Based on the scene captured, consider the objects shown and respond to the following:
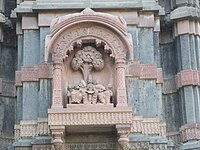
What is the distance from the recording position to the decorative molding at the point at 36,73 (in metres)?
11.4

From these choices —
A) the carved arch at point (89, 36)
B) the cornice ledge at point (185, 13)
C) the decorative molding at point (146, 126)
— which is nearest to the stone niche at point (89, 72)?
the carved arch at point (89, 36)

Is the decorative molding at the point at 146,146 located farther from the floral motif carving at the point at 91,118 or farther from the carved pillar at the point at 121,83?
the carved pillar at the point at 121,83

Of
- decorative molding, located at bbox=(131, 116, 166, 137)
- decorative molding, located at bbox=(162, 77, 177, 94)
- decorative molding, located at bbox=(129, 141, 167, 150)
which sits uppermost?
decorative molding, located at bbox=(162, 77, 177, 94)

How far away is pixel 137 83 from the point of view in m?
11.4

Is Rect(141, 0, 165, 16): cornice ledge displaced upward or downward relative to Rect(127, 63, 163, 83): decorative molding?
upward

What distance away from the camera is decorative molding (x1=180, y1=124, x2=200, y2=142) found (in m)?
11.8

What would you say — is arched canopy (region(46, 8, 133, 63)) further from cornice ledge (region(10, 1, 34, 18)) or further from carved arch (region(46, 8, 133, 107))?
cornice ledge (region(10, 1, 34, 18))

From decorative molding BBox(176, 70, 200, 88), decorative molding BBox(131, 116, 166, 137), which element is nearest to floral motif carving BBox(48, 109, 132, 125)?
decorative molding BBox(131, 116, 166, 137)

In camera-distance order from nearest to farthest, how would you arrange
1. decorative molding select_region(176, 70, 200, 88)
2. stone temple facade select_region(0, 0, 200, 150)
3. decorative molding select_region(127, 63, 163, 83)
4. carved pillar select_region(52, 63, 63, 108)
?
carved pillar select_region(52, 63, 63, 108), stone temple facade select_region(0, 0, 200, 150), decorative molding select_region(127, 63, 163, 83), decorative molding select_region(176, 70, 200, 88)

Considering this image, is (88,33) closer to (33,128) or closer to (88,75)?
(88,75)

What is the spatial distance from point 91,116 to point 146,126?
116 centimetres

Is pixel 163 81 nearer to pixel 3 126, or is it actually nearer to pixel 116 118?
pixel 116 118

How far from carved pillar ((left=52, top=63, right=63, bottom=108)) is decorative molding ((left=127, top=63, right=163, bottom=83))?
4.60ft

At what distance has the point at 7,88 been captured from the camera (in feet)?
41.0
